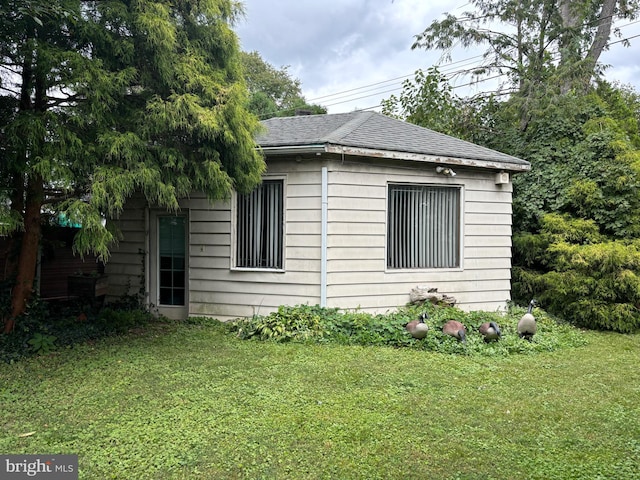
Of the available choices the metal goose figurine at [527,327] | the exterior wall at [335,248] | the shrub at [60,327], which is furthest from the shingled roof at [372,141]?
the shrub at [60,327]

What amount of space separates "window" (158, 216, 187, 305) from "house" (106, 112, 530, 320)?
0.06 feet

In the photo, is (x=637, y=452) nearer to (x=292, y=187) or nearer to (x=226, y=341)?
(x=226, y=341)

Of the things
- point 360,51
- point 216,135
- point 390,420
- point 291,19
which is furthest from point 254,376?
point 360,51

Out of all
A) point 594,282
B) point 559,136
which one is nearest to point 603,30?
point 559,136

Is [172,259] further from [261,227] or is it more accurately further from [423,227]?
[423,227]

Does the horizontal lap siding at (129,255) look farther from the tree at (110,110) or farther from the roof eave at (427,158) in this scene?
the roof eave at (427,158)

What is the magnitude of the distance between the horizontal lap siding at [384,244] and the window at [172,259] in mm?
2569

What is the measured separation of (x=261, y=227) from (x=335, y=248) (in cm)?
121

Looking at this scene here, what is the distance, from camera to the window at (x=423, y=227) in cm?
710

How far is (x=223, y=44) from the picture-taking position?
17.7 ft

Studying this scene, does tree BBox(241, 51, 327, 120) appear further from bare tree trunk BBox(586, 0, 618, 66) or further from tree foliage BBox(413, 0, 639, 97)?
bare tree trunk BBox(586, 0, 618, 66)

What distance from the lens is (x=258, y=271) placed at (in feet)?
22.4

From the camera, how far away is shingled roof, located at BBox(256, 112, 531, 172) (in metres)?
6.44

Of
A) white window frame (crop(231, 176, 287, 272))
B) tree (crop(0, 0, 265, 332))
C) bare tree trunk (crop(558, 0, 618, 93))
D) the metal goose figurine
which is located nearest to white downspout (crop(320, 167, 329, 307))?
white window frame (crop(231, 176, 287, 272))
